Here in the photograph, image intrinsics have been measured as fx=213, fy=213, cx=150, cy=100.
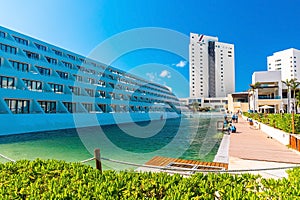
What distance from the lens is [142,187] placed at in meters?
2.77

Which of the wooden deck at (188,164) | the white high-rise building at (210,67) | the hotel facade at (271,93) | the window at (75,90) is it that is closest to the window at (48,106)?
the window at (75,90)

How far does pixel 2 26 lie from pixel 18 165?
31160 millimetres

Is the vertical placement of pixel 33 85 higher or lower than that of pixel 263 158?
higher

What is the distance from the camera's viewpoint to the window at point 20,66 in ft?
89.9

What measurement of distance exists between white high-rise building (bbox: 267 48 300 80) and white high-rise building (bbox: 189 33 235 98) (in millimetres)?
26911

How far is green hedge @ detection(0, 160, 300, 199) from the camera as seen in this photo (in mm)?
2486

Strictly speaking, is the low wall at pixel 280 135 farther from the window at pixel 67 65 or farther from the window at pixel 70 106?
the window at pixel 67 65

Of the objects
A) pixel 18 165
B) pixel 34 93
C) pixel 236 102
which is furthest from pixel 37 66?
pixel 236 102

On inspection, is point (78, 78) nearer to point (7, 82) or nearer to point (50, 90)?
point (50, 90)

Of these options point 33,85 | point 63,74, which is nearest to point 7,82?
point 33,85

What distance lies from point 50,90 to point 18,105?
14.2ft

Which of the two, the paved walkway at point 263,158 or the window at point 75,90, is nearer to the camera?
the paved walkway at point 263,158

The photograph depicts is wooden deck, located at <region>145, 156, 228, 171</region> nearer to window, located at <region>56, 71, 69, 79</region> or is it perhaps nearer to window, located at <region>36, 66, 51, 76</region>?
window, located at <region>36, 66, 51, 76</region>

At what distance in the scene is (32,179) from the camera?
11.0 ft
